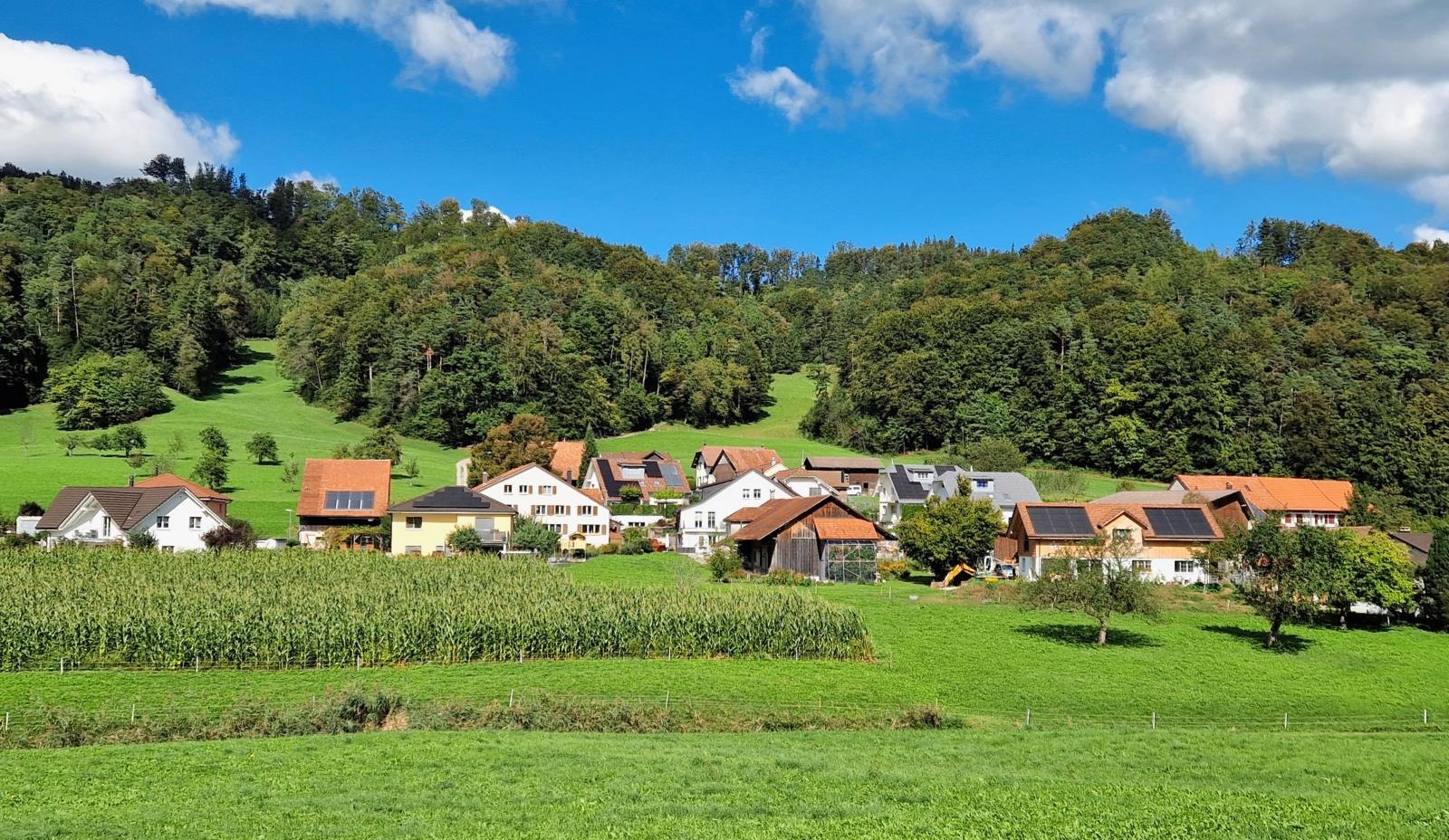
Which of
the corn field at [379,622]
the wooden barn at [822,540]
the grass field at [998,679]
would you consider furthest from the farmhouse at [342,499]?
the grass field at [998,679]

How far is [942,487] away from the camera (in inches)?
2704

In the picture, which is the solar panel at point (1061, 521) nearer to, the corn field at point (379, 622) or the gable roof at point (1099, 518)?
the gable roof at point (1099, 518)

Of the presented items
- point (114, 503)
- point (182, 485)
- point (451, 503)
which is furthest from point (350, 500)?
point (114, 503)

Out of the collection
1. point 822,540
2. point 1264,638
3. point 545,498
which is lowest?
point 1264,638

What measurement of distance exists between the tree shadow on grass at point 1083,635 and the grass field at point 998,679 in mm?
126

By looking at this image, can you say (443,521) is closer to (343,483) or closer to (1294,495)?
(343,483)

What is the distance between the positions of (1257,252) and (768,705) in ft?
494

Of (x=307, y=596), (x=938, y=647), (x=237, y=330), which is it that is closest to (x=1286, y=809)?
(x=938, y=647)

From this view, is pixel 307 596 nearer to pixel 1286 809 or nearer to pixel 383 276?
pixel 1286 809

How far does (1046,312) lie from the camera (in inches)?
4067

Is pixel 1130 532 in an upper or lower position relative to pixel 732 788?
upper

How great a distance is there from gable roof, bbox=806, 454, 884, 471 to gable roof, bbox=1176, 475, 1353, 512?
958 inches

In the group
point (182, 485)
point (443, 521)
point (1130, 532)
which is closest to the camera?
point (1130, 532)

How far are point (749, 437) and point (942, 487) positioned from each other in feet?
135
